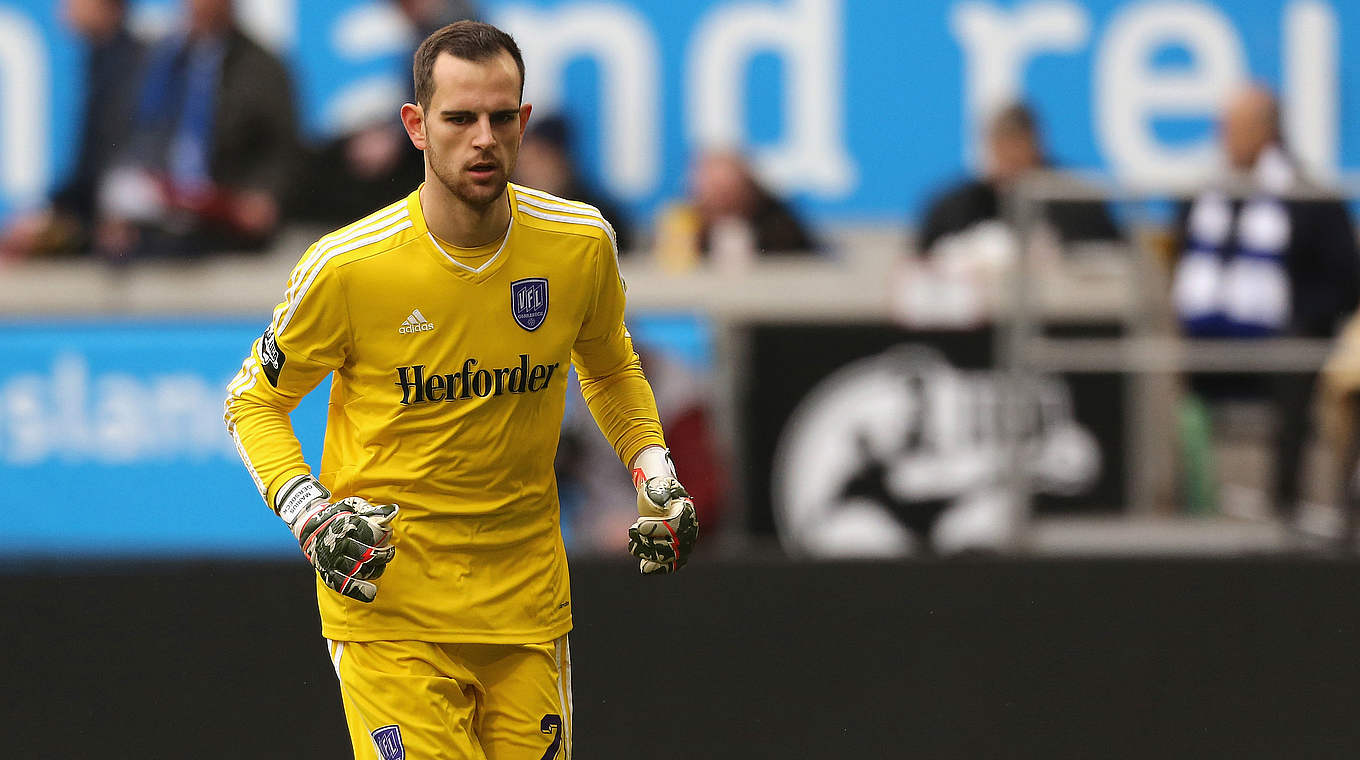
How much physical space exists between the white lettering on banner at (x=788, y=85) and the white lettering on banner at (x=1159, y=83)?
1.40 meters

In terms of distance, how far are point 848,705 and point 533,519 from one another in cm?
235

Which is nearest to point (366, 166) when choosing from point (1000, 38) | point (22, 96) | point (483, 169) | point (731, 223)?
point (731, 223)

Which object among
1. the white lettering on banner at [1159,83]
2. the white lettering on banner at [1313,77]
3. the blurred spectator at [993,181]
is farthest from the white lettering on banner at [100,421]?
the white lettering on banner at [1313,77]

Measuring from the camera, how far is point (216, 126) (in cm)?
835

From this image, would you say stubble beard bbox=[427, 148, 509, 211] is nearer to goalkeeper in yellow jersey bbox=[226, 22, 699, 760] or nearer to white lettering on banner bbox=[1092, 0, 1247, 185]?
goalkeeper in yellow jersey bbox=[226, 22, 699, 760]

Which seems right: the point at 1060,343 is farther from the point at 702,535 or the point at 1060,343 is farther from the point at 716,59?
the point at 716,59

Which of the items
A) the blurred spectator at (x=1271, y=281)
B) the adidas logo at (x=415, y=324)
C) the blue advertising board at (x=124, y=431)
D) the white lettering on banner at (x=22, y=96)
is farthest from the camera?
the white lettering on banner at (x=22, y=96)

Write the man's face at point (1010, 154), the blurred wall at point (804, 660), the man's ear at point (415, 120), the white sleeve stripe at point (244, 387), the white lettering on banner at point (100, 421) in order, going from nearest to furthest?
the man's ear at point (415, 120)
the white sleeve stripe at point (244, 387)
the blurred wall at point (804, 660)
the white lettering on banner at point (100, 421)
the man's face at point (1010, 154)

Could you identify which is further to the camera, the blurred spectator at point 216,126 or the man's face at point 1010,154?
the blurred spectator at point 216,126

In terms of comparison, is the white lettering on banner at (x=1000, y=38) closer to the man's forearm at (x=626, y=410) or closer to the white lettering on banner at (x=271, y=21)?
the white lettering on banner at (x=271, y=21)

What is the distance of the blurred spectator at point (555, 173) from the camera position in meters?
8.34

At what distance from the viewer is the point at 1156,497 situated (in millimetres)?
6184

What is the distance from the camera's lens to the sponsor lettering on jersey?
3768mm

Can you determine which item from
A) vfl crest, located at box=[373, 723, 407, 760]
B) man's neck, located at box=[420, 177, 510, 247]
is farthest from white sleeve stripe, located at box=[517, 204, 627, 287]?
vfl crest, located at box=[373, 723, 407, 760]
